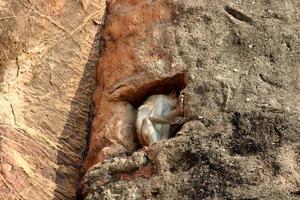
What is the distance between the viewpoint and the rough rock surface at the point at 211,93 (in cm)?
701

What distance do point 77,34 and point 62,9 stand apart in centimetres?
28

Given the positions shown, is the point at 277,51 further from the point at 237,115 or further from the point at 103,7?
the point at 103,7

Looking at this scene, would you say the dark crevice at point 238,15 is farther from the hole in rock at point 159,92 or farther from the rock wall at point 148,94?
the hole in rock at point 159,92

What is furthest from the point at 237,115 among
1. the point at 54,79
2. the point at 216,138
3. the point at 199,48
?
the point at 54,79

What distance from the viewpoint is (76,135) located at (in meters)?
8.41

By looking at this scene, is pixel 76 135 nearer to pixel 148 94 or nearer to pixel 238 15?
pixel 148 94

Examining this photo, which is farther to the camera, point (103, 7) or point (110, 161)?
point (103, 7)

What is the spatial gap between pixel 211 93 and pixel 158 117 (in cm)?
45

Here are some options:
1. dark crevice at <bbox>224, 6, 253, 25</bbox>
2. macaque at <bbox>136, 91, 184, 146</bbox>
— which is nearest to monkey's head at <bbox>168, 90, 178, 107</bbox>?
macaque at <bbox>136, 91, 184, 146</bbox>

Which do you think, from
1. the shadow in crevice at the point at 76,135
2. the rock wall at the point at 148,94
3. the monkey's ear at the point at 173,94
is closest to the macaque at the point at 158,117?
the monkey's ear at the point at 173,94

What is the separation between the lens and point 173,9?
27.3 feet

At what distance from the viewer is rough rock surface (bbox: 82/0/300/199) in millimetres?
7012

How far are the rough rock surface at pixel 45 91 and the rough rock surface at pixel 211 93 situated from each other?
24 centimetres

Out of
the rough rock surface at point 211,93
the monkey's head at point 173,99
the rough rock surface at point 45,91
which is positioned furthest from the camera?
the rough rock surface at point 45,91
